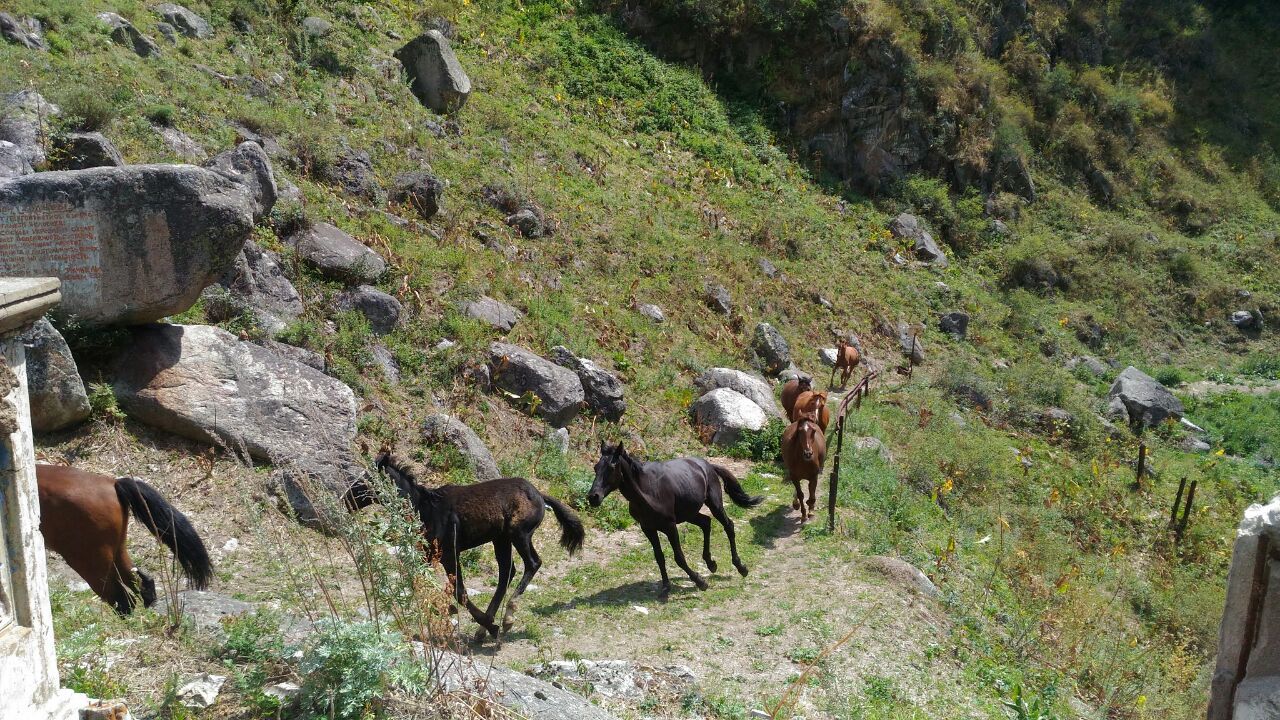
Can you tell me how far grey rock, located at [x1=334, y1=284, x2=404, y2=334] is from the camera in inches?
472

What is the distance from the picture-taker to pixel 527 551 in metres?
7.84

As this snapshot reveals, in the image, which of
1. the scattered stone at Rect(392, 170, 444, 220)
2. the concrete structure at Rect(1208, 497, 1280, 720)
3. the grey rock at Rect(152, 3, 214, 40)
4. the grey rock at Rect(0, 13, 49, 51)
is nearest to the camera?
the concrete structure at Rect(1208, 497, 1280, 720)

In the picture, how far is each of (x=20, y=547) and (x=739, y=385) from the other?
40.0 ft

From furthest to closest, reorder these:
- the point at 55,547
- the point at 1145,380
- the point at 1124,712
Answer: the point at 1145,380
the point at 1124,712
the point at 55,547

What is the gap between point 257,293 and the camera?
11.1 meters

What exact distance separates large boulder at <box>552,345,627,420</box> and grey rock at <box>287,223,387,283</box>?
3.02 metres

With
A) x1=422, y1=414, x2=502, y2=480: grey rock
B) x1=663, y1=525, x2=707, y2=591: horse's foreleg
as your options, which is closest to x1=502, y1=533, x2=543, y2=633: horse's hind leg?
x1=663, y1=525, x2=707, y2=591: horse's foreleg

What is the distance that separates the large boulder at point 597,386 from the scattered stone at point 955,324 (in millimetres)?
12169

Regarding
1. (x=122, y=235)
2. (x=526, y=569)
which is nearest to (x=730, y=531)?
(x=526, y=569)

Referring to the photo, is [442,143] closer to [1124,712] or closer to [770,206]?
[770,206]

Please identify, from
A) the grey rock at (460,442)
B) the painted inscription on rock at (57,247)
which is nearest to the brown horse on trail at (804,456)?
the grey rock at (460,442)

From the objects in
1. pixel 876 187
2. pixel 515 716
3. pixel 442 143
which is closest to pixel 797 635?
pixel 515 716

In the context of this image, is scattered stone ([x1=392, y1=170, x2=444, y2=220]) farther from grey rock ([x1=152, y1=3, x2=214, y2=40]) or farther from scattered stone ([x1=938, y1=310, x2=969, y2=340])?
scattered stone ([x1=938, y1=310, x2=969, y2=340])

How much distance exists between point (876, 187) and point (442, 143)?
48.1 ft
